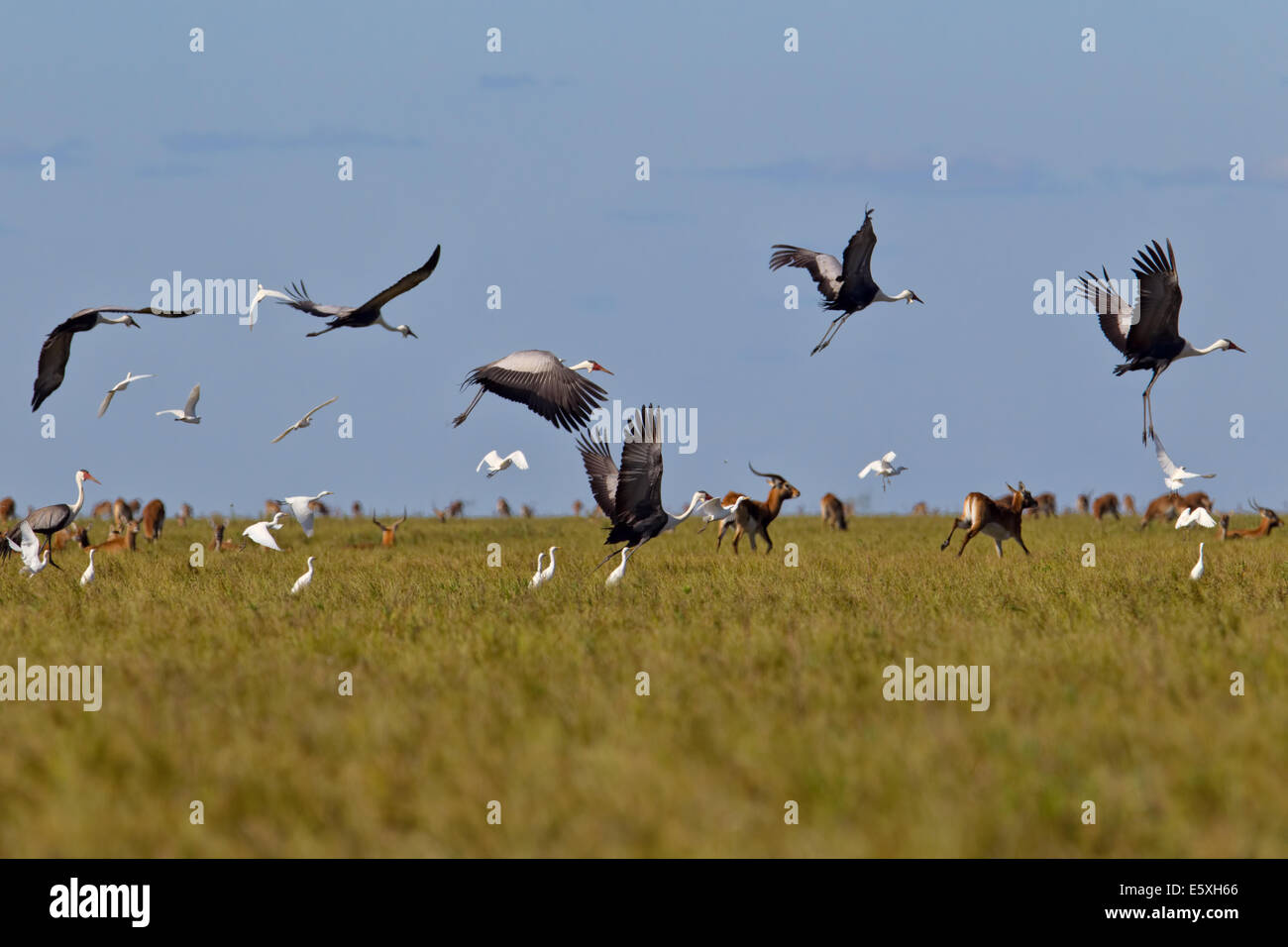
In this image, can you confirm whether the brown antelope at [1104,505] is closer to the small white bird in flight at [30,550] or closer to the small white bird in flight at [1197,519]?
the small white bird in flight at [1197,519]

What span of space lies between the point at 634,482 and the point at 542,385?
1.65m

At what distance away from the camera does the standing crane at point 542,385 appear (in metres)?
15.1

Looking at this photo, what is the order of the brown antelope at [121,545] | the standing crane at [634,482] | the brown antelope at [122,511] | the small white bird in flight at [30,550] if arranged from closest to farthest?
the standing crane at [634,482] < the small white bird in flight at [30,550] < the brown antelope at [121,545] < the brown antelope at [122,511]

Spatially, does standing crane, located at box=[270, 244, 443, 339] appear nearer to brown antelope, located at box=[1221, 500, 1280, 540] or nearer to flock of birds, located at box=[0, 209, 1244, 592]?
flock of birds, located at box=[0, 209, 1244, 592]

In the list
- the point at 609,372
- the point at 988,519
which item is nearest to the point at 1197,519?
the point at 988,519

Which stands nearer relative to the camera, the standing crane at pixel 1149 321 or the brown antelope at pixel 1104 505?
the standing crane at pixel 1149 321

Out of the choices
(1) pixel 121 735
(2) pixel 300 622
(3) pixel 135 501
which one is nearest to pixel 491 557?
(2) pixel 300 622

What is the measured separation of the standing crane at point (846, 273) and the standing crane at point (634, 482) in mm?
3736

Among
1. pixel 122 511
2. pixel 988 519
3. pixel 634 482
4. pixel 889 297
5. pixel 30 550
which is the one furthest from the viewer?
pixel 122 511

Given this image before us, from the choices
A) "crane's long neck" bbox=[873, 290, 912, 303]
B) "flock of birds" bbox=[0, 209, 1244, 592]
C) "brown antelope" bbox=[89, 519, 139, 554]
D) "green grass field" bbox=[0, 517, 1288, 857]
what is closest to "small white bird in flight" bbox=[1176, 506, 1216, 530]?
"flock of birds" bbox=[0, 209, 1244, 592]

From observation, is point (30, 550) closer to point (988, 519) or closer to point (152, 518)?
point (152, 518)

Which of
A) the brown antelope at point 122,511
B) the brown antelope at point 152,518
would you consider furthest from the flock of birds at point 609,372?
the brown antelope at point 122,511

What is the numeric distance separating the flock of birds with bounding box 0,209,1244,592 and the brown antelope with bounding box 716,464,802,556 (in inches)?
70.0

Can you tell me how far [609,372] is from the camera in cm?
1691
